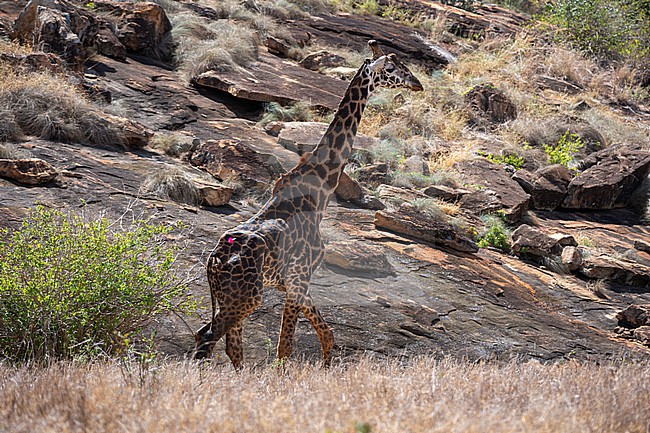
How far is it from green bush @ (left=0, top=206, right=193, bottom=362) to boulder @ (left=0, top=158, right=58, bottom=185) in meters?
3.75

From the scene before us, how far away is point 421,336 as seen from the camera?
7871mm

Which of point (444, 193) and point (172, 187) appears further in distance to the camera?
point (444, 193)

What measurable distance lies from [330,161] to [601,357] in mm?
4419

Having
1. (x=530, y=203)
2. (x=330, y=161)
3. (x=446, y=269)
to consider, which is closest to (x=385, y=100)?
(x=530, y=203)

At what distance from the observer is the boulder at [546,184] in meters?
15.5

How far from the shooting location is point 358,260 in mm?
9398

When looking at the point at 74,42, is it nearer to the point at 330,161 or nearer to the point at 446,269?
the point at 446,269

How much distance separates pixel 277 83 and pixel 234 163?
6.21 metres

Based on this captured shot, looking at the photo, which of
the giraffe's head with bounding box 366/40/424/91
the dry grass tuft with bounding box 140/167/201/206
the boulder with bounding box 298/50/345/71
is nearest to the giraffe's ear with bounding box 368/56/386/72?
the giraffe's head with bounding box 366/40/424/91

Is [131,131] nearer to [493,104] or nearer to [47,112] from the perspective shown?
[47,112]

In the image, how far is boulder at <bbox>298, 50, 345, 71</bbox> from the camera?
20453 millimetres

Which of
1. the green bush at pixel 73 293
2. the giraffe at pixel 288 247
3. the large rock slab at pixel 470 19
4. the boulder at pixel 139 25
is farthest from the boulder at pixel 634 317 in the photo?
the large rock slab at pixel 470 19

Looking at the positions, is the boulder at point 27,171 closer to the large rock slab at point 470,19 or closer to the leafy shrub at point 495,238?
the leafy shrub at point 495,238

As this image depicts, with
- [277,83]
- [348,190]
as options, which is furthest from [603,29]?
[348,190]
